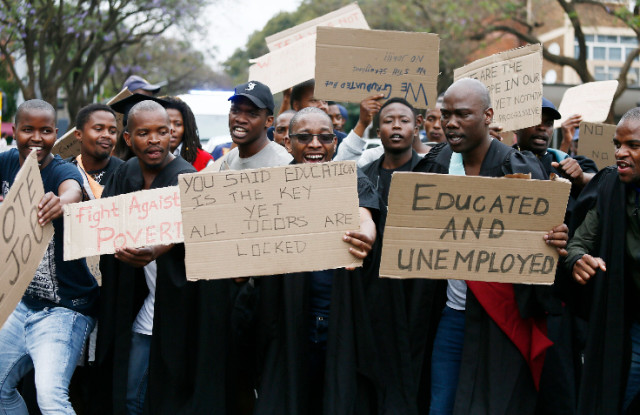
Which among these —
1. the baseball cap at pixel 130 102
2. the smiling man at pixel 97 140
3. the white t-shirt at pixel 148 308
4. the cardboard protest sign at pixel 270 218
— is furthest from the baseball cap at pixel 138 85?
the cardboard protest sign at pixel 270 218

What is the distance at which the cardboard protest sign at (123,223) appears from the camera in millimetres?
3953

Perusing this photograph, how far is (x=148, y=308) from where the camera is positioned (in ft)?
14.8

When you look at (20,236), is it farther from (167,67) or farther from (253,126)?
(167,67)

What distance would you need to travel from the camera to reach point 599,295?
157 inches

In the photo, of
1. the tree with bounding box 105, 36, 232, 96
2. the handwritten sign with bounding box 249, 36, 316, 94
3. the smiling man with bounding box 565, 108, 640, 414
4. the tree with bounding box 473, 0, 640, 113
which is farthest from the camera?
the tree with bounding box 105, 36, 232, 96

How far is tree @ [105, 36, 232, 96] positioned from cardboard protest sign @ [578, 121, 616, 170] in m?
23.4

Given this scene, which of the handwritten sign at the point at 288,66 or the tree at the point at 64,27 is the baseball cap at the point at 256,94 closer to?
the handwritten sign at the point at 288,66

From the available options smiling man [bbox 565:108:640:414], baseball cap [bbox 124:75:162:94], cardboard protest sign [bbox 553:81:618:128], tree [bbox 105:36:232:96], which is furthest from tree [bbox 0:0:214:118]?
smiling man [bbox 565:108:640:414]

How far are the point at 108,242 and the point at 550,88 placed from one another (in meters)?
22.6

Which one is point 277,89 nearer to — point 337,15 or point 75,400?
point 337,15

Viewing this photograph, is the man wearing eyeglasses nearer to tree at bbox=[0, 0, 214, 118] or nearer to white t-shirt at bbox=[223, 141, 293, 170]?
white t-shirt at bbox=[223, 141, 293, 170]

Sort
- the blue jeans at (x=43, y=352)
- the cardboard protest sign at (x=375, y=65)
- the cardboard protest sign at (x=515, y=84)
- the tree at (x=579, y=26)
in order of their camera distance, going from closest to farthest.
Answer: the blue jeans at (x=43, y=352) → the cardboard protest sign at (x=515, y=84) → the cardboard protest sign at (x=375, y=65) → the tree at (x=579, y=26)

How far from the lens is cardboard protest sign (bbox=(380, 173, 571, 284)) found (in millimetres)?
3719

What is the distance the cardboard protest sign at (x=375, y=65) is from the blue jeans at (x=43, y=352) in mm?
2739
